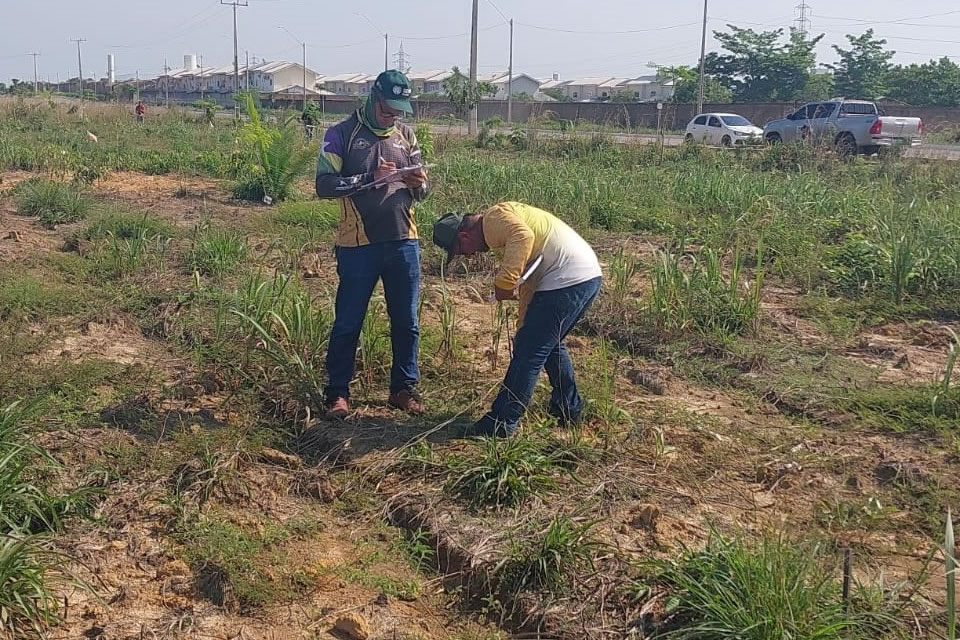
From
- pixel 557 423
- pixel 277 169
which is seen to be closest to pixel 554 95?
pixel 277 169

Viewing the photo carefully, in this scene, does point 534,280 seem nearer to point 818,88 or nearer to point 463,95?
point 463,95

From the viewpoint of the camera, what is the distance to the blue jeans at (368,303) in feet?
14.1

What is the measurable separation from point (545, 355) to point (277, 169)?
26.2 feet

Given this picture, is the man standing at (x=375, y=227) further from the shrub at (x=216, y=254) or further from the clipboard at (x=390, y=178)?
the shrub at (x=216, y=254)

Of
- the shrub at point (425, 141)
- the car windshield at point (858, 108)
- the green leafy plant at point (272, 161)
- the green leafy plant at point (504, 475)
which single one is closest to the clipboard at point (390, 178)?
the green leafy plant at point (504, 475)

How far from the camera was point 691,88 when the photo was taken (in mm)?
46062

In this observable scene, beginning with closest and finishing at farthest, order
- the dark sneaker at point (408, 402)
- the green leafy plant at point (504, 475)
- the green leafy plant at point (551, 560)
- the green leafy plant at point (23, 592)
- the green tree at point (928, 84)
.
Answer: the green leafy plant at point (23, 592) < the green leafy plant at point (551, 560) < the green leafy plant at point (504, 475) < the dark sneaker at point (408, 402) < the green tree at point (928, 84)

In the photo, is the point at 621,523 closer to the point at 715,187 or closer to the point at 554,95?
the point at 715,187

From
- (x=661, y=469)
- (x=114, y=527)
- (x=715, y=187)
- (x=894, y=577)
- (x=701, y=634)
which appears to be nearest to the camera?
(x=701, y=634)

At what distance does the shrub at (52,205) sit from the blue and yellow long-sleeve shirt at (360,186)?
232 inches

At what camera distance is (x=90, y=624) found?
2805mm

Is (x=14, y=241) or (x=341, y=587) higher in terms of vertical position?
(x=14, y=241)

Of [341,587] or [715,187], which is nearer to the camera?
[341,587]

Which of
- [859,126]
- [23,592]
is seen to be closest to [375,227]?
[23,592]
